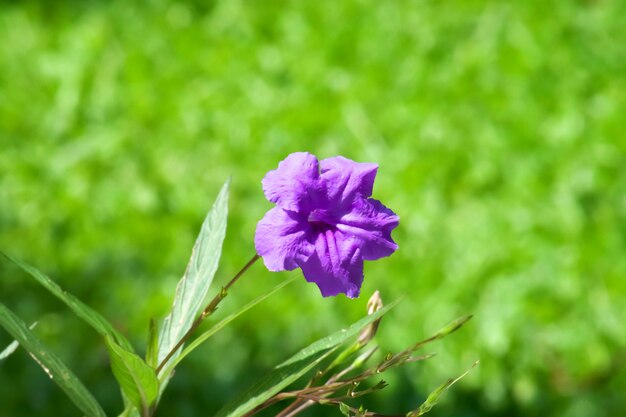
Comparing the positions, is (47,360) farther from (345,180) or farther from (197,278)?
(345,180)

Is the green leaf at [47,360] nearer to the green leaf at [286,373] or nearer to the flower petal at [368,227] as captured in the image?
the green leaf at [286,373]

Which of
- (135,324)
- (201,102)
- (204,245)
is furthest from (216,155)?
(204,245)

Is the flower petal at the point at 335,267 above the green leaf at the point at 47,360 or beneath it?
beneath

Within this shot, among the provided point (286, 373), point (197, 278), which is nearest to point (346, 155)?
point (197, 278)

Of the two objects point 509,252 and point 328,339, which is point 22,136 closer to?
point 509,252

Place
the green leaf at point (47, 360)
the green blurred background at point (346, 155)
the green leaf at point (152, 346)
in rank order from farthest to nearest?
the green blurred background at point (346, 155)
the green leaf at point (152, 346)
the green leaf at point (47, 360)

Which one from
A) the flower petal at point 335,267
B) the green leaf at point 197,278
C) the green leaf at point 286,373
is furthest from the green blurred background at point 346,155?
the flower petal at point 335,267

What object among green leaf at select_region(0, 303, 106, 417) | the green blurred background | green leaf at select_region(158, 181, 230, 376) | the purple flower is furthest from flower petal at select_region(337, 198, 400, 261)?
the green blurred background
